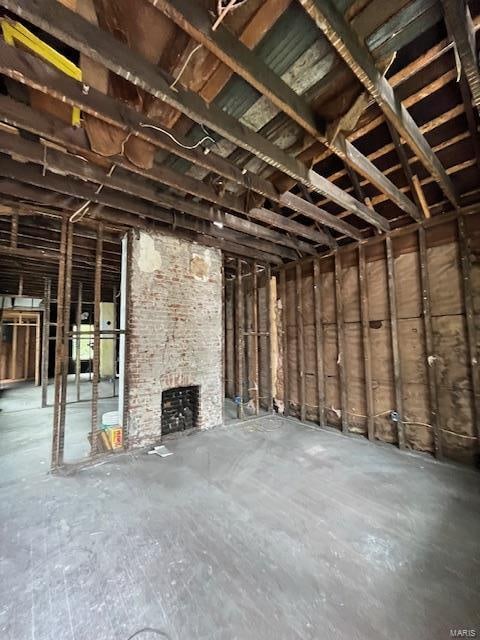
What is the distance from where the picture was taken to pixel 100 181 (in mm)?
2570

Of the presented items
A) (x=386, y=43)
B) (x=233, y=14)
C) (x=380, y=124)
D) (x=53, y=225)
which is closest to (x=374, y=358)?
(x=380, y=124)

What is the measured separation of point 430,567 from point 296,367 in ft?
12.1

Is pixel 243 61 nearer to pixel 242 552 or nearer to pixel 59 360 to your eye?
pixel 242 552

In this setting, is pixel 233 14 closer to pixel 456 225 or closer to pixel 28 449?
pixel 456 225

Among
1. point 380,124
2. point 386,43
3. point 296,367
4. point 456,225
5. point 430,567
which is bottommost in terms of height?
point 430,567

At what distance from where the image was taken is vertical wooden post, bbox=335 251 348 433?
4.51 meters

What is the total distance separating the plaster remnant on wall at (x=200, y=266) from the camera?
446 cm

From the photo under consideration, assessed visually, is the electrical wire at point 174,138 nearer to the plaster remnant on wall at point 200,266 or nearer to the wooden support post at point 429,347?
the plaster remnant on wall at point 200,266

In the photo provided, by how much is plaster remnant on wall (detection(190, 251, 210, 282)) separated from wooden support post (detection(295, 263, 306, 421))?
1835mm

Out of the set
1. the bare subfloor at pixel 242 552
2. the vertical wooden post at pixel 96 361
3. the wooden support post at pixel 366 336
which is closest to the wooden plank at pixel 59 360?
the bare subfloor at pixel 242 552

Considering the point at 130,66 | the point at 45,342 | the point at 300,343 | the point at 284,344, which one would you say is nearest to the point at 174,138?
the point at 130,66

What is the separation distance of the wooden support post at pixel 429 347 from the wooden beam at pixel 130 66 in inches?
97.5

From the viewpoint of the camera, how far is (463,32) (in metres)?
1.41

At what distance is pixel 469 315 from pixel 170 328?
155 inches
